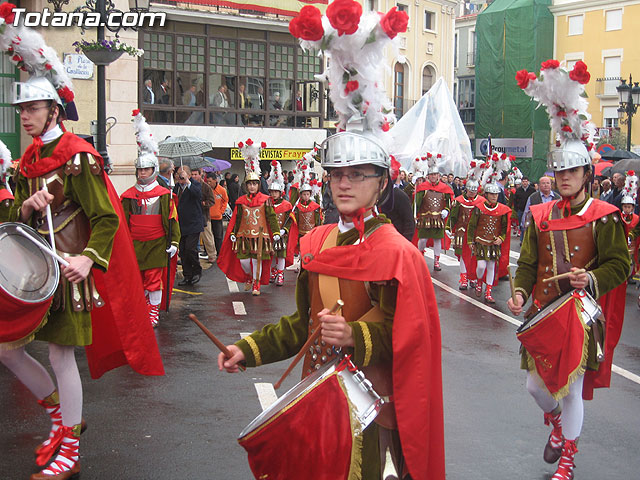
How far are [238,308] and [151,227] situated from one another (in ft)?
6.87

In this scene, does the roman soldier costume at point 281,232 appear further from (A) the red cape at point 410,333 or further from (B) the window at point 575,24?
(B) the window at point 575,24

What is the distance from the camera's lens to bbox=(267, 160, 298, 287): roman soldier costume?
44.7 feet

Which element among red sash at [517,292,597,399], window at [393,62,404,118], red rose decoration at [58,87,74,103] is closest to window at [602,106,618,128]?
window at [393,62,404,118]

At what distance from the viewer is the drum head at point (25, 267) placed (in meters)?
Answer: 4.41

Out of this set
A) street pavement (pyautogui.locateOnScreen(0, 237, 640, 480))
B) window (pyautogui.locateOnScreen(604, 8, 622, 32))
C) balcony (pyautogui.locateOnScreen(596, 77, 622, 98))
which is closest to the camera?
street pavement (pyautogui.locateOnScreen(0, 237, 640, 480))

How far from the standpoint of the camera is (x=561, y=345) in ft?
16.5

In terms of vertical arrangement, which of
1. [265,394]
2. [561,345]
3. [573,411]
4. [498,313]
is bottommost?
[498,313]

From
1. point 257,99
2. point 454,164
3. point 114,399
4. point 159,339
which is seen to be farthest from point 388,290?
point 454,164

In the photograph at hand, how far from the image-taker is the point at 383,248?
3.30m

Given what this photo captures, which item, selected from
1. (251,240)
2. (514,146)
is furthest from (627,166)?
(514,146)

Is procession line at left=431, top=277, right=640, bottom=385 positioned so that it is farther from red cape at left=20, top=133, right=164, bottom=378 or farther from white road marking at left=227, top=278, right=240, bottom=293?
red cape at left=20, top=133, right=164, bottom=378

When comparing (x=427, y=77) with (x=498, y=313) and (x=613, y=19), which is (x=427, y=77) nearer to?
(x=613, y=19)

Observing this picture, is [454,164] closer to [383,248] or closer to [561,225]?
[561,225]

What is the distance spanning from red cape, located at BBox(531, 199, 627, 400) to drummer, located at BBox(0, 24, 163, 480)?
9.15 ft
